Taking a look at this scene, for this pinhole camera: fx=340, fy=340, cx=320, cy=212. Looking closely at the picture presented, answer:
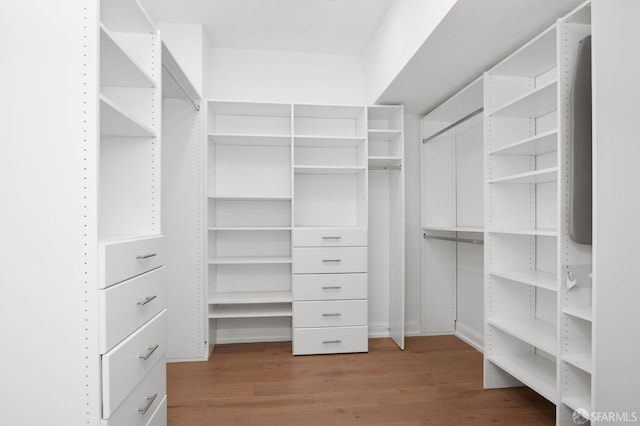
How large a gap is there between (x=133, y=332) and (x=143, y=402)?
1.11 feet

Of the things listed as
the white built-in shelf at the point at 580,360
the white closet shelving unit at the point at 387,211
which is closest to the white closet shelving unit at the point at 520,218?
the white built-in shelf at the point at 580,360

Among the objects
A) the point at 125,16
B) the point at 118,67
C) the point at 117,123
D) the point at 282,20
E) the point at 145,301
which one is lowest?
the point at 145,301

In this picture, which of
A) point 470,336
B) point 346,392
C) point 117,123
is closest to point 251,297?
point 346,392

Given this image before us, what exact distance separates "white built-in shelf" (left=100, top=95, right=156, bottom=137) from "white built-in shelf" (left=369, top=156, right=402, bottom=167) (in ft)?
6.04

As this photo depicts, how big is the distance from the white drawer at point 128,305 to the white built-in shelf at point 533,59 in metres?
2.23

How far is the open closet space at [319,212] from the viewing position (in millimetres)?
1081

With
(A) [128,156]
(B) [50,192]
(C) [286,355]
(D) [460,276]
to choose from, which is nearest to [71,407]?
(B) [50,192]

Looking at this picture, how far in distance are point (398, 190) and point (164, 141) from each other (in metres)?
1.99

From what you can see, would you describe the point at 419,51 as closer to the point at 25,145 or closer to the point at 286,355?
the point at 25,145

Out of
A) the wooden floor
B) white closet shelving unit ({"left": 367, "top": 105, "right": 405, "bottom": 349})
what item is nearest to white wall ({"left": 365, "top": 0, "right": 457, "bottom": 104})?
white closet shelving unit ({"left": 367, "top": 105, "right": 405, "bottom": 349})

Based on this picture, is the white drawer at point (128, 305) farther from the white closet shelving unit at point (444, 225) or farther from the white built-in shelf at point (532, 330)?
the white closet shelving unit at point (444, 225)

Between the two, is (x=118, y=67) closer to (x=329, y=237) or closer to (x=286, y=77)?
(x=329, y=237)

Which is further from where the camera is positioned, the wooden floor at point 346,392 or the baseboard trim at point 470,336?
the baseboard trim at point 470,336

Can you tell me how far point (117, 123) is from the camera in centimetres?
140
